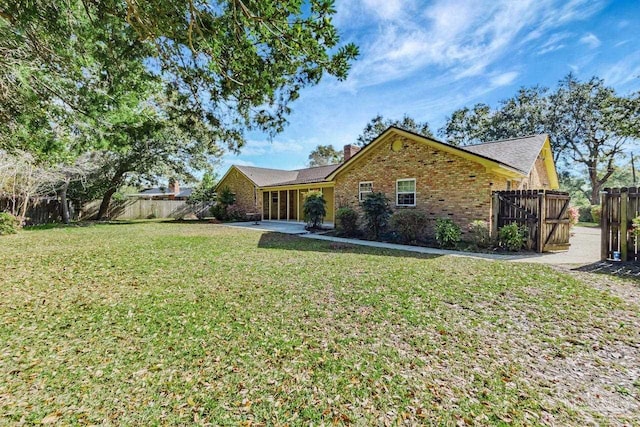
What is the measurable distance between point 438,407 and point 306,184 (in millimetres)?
17205

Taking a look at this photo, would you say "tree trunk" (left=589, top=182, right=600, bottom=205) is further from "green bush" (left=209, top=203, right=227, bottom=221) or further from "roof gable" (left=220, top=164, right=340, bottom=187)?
"green bush" (left=209, top=203, right=227, bottom=221)

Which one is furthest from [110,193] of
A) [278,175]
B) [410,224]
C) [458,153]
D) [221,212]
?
[458,153]

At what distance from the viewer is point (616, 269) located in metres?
6.63

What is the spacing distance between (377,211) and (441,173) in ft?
9.86

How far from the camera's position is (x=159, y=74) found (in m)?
6.14

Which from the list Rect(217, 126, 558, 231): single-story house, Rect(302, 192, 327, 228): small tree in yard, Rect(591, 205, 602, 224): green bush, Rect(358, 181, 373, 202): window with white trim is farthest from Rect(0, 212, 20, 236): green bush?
Rect(591, 205, 602, 224): green bush

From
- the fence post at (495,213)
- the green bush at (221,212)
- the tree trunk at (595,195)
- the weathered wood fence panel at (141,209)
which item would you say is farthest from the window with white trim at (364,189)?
the tree trunk at (595,195)

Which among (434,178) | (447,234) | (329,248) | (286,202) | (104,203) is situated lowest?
(329,248)

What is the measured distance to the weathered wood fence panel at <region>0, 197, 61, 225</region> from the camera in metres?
16.1

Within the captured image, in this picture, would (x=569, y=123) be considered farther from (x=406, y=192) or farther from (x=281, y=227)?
(x=281, y=227)

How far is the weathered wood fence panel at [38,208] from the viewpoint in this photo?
16062 millimetres

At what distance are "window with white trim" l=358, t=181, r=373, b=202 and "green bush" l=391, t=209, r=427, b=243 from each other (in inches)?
119

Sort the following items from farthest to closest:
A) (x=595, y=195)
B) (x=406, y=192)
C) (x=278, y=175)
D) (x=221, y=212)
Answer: (x=595, y=195), (x=278, y=175), (x=221, y=212), (x=406, y=192)

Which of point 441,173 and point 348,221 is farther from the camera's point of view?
Result: point 348,221
